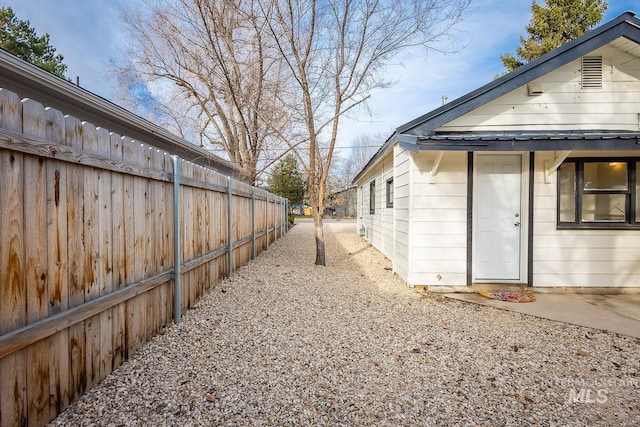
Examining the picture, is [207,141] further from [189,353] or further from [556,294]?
[556,294]

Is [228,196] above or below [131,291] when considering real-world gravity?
above

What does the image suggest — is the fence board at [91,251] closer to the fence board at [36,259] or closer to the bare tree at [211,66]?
the fence board at [36,259]

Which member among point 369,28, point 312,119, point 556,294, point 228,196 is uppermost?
point 369,28

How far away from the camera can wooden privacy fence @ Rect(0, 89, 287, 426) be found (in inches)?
67.2

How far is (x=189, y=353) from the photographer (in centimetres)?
295

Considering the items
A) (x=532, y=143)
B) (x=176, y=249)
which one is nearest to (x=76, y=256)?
(x=176, y=249)

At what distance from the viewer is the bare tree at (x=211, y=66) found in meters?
6.36

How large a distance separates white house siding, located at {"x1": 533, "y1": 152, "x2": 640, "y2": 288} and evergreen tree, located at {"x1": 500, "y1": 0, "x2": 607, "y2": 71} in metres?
15.2

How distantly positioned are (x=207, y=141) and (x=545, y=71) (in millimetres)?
11118

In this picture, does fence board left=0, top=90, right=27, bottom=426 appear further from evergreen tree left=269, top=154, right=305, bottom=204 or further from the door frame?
evergreen tree left=269, top=154, right=305, bottom=204

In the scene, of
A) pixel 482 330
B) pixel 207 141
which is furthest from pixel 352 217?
pixel 482 330

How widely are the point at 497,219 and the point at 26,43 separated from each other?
60.9 ft

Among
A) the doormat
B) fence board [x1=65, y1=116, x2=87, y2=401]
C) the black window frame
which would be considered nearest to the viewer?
fence board [x1=65, y1=116, x2=87, y2=401]

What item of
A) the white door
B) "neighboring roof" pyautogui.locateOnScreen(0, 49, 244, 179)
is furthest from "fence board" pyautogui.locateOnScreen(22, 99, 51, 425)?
the white door
